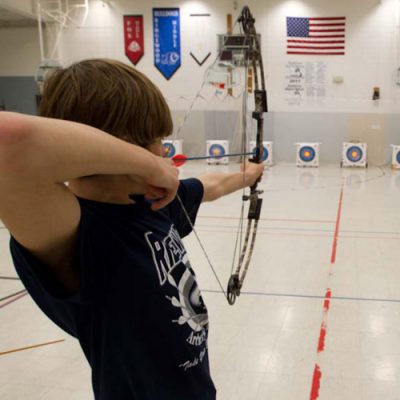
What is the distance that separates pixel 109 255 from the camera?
523 millimetres

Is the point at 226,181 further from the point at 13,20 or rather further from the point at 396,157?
the point at 13,20

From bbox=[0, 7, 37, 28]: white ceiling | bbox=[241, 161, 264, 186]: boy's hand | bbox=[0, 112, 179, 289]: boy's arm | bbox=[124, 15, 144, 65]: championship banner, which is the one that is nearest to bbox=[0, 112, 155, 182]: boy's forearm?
bbox=[0, 112, 179, 289]: boy's arm

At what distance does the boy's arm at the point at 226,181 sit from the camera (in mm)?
970

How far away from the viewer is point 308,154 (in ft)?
21.7

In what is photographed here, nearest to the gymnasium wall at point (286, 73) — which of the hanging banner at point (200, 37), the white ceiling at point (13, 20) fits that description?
the hanging banner at point (200, 37)

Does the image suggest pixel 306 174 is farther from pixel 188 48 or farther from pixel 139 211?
pixel 139 211

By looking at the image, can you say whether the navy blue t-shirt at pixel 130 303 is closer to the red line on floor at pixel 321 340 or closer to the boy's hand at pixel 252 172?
the boy's hand at pixel 252 172

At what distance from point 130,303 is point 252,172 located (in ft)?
2.31

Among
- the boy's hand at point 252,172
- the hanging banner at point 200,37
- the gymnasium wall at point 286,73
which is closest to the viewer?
the boy's hand at point 252,172

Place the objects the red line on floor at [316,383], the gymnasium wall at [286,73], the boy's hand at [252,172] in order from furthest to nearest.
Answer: the gymnasium wall at [286,73], the red line on floor at [316,383], the boy's hand at [252,172]

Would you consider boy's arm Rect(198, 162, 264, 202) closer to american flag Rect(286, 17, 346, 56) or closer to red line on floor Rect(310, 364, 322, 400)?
red line on floor Rect(310, 364, 322, 400)

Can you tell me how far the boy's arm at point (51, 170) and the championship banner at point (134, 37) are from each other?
23.3 ft

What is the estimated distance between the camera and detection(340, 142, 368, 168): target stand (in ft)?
21.3

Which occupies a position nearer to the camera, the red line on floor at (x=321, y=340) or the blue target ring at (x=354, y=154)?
the red line on floor at (x=321, y=340)
